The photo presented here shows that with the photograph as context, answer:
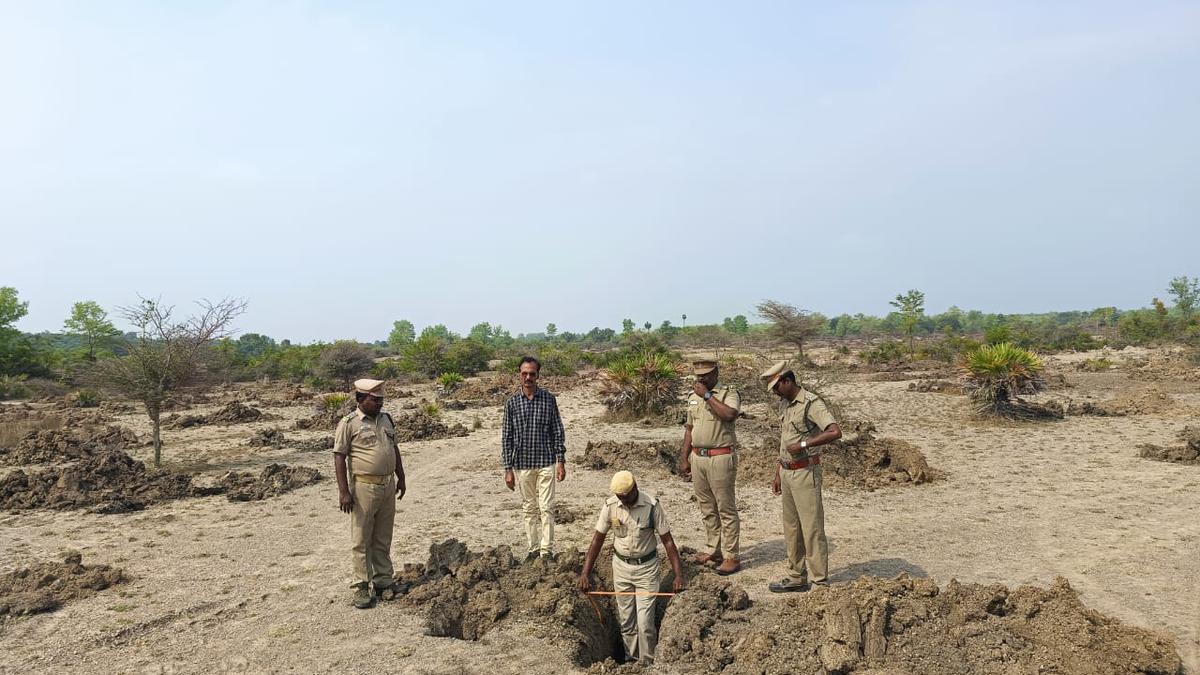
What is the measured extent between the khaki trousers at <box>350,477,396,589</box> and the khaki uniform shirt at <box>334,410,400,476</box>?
0.15 metres

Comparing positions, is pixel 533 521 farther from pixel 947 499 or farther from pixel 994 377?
pixel 994 377

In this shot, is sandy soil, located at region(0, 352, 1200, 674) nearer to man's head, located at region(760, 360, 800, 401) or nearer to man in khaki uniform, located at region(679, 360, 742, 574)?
man in khaki uniform, located at region(679, 360, 742, 574)

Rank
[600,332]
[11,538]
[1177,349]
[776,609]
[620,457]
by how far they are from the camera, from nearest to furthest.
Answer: [776,609], [11,538], [620,457], [1177,349], [600,332]

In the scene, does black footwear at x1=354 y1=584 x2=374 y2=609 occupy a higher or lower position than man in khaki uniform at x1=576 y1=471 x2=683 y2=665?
lower

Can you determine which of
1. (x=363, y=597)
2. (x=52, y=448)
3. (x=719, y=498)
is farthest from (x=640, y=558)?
(x=52, y=448)

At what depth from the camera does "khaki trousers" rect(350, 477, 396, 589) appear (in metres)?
5.26

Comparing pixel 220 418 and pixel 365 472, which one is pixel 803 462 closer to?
pixel 365 472

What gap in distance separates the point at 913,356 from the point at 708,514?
113ft

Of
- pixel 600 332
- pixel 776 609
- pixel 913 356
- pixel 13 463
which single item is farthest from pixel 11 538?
pixel 600 332

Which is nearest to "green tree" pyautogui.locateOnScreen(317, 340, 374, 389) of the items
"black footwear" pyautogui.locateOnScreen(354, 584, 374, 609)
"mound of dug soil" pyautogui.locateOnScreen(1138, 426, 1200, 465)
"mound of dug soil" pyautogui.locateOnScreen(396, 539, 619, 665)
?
"mound of dug soil" pyautogui.locateOnScreen(396, 539, 619, 665)

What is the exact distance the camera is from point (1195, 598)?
5148 mm

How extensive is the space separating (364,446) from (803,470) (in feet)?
11.7

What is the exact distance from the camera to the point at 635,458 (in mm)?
11422

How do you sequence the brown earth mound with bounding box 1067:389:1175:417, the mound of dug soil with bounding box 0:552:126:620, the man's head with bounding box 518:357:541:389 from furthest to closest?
the brown earth mound with bounding box 1067:389:1175:417 → the man's head with bounding box 518:357:541:389 → the mound of dug soil with bounding box 0:552:126:620
